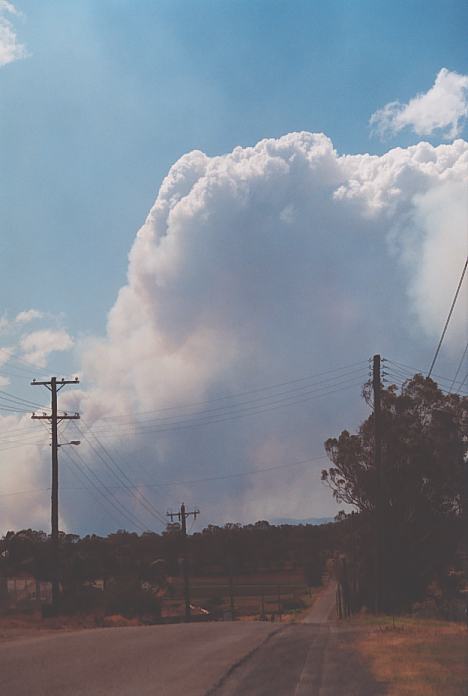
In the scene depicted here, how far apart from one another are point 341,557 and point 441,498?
9321 mm

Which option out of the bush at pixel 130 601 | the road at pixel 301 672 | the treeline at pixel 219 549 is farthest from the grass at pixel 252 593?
the road at pixel 301 672

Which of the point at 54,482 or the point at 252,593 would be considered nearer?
the point at 54,482

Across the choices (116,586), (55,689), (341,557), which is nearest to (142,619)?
(116,586)

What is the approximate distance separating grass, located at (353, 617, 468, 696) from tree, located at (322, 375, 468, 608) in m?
21.6

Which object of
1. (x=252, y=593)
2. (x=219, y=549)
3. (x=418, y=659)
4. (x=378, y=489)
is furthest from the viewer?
(x=219, y=549)

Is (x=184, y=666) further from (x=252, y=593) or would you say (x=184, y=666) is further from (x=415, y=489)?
(x=252, y=593)

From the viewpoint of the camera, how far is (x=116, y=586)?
164 feet

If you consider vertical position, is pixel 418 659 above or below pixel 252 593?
above

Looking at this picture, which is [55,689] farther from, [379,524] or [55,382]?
[55,382]

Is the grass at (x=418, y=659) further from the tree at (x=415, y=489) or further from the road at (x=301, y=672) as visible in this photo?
the tree at (x=415, y=489)

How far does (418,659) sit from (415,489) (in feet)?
99.3

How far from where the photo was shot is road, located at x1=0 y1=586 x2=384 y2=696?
535 inches

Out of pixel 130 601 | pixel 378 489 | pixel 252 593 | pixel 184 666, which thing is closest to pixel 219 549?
pixel 252 593

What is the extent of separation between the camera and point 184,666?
16.5 metres
